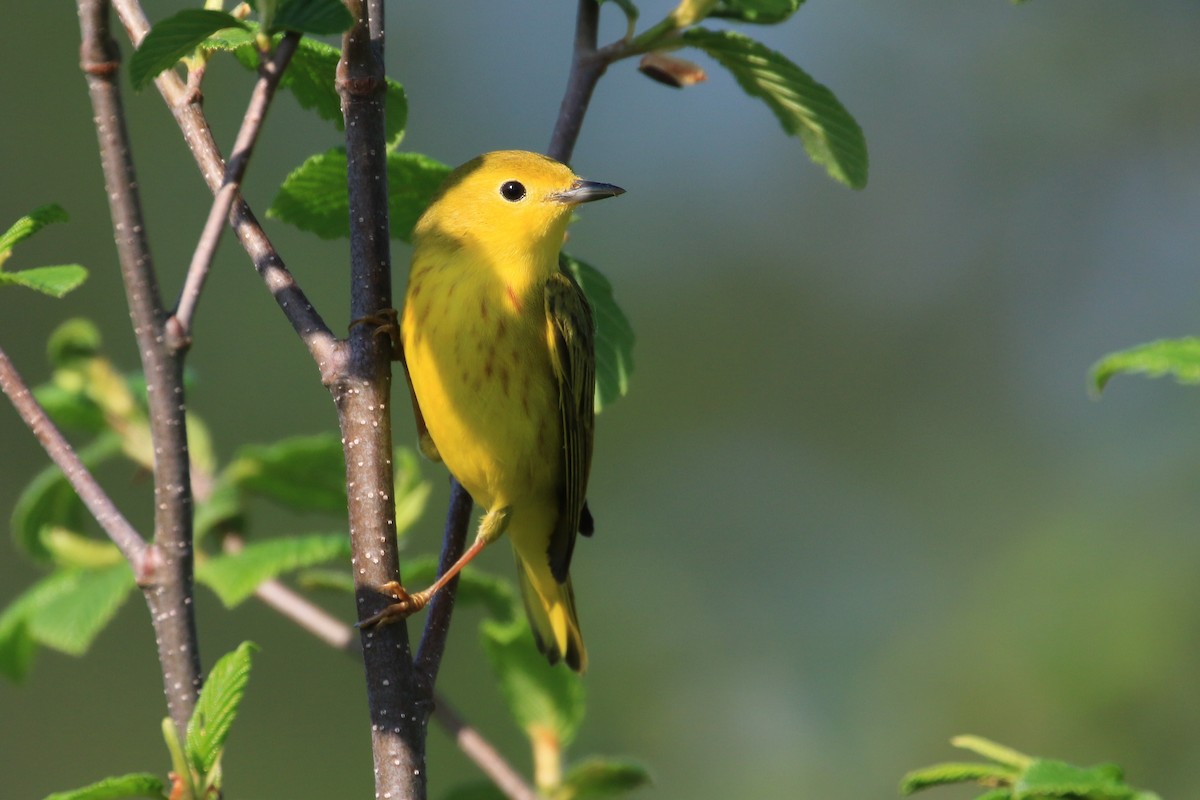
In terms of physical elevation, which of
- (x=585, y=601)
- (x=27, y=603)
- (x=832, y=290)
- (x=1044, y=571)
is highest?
(x=832, y=290)

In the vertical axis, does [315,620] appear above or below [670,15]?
below

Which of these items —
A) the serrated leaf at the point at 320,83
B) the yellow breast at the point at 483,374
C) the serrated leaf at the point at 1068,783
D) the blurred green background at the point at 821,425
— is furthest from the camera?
Answer: the blurred green background at the point at 821,425

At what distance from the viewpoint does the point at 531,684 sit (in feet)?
9.89

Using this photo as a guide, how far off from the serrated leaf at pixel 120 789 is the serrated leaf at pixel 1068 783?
1.16 m

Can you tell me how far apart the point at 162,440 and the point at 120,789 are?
53 cm

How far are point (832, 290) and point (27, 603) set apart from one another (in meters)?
12.9

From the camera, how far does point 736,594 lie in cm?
1293

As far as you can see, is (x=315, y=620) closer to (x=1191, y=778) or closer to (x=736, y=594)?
(x=1191, y=778)

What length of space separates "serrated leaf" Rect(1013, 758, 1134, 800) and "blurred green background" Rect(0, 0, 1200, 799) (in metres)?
4.92

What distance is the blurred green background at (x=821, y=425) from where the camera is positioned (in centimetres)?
877

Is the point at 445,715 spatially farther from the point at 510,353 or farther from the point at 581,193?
the point at 581,193

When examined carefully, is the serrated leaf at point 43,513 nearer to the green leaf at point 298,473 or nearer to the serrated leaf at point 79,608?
the serrated leaf at point 79,608

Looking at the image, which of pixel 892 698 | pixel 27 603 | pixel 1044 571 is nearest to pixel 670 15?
pixel 27 603

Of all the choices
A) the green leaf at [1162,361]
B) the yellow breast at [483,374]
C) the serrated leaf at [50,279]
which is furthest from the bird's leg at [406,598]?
the green leaf at [1162,361]
